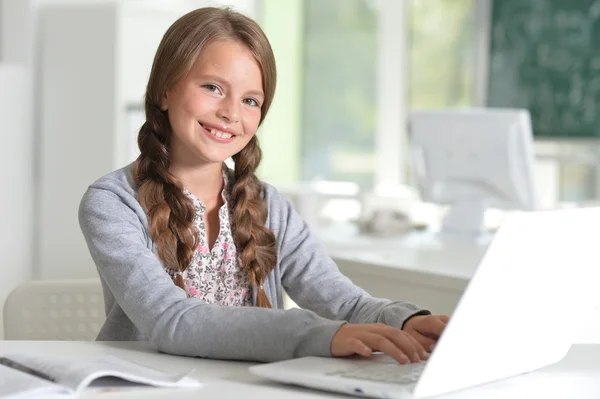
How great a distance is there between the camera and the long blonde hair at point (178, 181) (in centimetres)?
149

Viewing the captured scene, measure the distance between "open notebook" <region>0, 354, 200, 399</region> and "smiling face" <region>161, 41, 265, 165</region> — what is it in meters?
0.49

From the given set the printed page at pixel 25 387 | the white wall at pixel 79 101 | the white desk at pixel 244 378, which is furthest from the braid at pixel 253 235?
the white wall at pixel 79 101

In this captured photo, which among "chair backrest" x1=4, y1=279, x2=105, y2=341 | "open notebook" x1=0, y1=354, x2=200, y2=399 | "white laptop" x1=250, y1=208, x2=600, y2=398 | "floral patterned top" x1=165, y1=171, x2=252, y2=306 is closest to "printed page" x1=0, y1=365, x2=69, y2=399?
"open notebook" x1=0, y1=354, x2=200, y2=399

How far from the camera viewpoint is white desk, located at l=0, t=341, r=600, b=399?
3.31 ft

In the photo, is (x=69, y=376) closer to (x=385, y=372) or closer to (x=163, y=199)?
(x=385, y=372)

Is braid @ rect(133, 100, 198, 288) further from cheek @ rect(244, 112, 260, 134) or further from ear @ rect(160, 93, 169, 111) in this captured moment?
cheek @ rect(244, 112, 260, 134)

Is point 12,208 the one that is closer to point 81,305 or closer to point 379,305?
point 81,305

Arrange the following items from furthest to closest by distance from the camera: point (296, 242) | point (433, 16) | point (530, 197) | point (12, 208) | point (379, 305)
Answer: point (433, 16), point (12, 208), point (530, 197), point (296, 242), point (379, 305)

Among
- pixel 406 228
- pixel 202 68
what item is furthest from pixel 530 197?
pixel 202 68

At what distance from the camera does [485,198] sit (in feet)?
10.8

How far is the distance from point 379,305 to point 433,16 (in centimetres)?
496

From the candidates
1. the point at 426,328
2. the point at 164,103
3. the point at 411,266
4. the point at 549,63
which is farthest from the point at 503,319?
the point at 549,63

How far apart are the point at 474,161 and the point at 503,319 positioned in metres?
2.28

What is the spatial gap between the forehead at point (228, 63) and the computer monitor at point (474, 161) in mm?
1835
